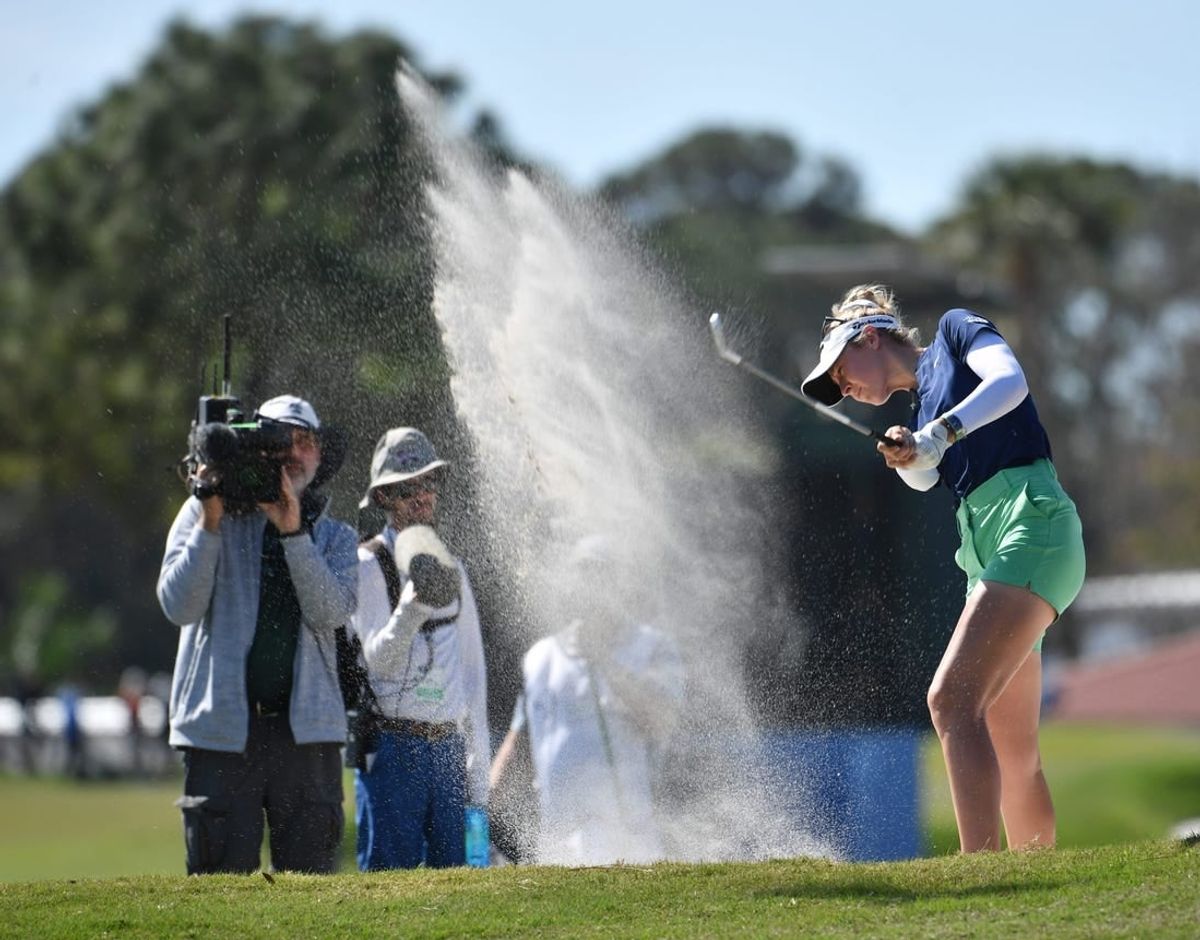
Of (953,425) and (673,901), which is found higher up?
(953,425)

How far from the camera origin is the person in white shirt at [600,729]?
24.2 feet

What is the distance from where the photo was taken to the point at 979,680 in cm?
574

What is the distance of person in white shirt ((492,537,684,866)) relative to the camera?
7379mm

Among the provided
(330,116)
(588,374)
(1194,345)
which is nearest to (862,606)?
(588,374)

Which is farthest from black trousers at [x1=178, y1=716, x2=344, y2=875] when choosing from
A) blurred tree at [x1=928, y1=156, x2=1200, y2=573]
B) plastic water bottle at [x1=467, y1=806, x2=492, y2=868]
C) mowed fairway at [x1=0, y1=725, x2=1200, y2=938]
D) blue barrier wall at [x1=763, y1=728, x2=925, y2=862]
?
blurred tree at [x1=928, y1=156, x2=1200, y2=573]

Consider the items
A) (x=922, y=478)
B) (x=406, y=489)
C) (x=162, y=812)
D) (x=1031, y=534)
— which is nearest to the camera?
(x=1031, y=534)

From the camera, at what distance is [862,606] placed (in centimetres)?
957

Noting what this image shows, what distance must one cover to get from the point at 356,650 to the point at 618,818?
1229 millimetres

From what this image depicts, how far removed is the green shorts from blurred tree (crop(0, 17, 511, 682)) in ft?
15.5

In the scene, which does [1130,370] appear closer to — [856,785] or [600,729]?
[856,785]

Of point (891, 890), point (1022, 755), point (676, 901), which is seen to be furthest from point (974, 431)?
point (676, 901)

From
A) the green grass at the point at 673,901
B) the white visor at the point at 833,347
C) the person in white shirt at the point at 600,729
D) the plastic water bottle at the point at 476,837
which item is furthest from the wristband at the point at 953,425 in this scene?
the plastic water bottle at the point at 476,837

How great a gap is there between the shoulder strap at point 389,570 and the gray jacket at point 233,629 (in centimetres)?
63

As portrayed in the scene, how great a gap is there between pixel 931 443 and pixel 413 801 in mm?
2551
